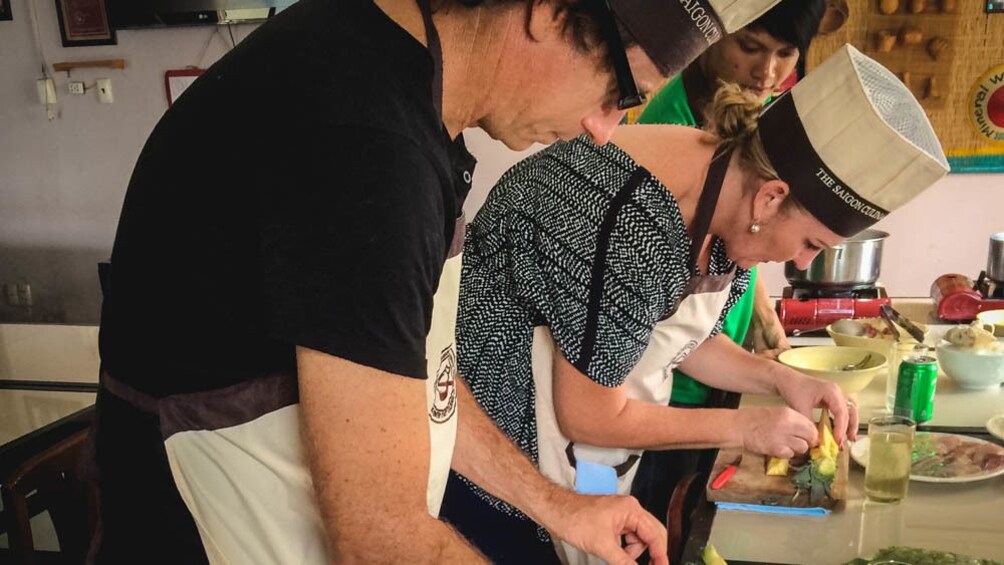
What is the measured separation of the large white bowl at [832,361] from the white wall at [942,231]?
214cm

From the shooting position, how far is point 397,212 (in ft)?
1.95

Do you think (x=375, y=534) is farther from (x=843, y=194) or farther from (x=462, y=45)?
(x=843, y=194)

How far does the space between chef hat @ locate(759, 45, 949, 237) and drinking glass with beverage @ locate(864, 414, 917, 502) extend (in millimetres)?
313

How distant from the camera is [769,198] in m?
1.19

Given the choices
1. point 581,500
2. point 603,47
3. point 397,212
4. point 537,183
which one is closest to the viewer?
point 397,212

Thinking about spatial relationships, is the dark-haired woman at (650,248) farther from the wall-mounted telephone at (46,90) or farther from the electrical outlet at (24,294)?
the electrical outlet at (24,294)

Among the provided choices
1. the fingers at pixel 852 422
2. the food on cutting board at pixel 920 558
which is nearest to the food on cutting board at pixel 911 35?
the fingers at pixel 852 422

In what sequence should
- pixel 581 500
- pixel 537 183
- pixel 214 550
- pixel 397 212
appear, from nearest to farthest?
pixel 397 212, pixel 214 550, pixel 581 500, pixel 537 183

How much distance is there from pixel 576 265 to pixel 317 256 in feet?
2.10

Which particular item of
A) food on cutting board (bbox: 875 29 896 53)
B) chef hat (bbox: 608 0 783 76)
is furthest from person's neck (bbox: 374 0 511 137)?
food on cutting board (bbox: 875 29 896 53)

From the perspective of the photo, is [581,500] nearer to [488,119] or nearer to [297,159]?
[488,119]

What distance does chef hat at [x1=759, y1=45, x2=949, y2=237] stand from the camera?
1.10 metres

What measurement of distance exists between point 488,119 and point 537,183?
0.49 m

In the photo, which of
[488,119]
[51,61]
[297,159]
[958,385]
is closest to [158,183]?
[297,159]
